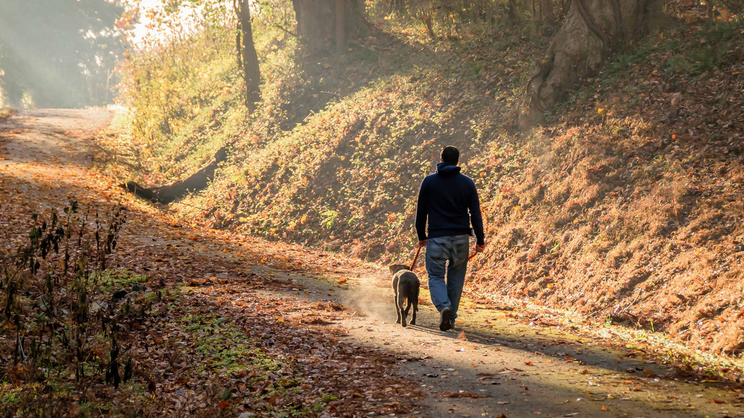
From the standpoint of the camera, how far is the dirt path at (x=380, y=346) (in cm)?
480

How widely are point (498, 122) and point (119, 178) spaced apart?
1360cm

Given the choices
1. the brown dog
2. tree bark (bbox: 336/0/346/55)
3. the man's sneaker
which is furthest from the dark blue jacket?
tree bark (bbox: 336/0/346/55)

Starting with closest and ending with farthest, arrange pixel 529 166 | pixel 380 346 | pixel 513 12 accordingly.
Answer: pixel 380 346, pixel 529 166, pixel 513 12

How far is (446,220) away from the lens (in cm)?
700

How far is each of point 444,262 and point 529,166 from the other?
6373 millimetres

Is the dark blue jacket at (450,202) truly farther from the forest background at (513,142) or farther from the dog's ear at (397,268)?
the forest background at (513,142)

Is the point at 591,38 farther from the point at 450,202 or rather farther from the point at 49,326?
the point at 49,326

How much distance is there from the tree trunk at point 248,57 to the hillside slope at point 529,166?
93 cm

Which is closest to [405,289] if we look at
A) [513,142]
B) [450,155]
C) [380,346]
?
[380,346]

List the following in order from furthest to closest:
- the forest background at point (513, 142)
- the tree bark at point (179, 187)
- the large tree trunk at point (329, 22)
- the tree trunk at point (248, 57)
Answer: the large tree trunk at point (329, 22) < the tree trunk at point (248, 57) < the tree bark at point (179, 187) < the forest background at point (513, 142)

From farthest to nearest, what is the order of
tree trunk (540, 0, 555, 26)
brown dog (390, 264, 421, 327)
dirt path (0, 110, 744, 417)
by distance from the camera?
tree trunk (540, 0, 555, 26), brown dog (390, 264, 421, 327), dirt path (0, 110, 744, 417)

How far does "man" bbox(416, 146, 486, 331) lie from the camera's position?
22.9 feet

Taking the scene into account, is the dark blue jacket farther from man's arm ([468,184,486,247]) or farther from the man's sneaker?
the man's sneaker

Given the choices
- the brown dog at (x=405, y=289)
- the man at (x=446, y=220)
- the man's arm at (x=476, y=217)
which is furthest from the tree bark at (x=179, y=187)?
the man's arm at (x=476, y=217)
